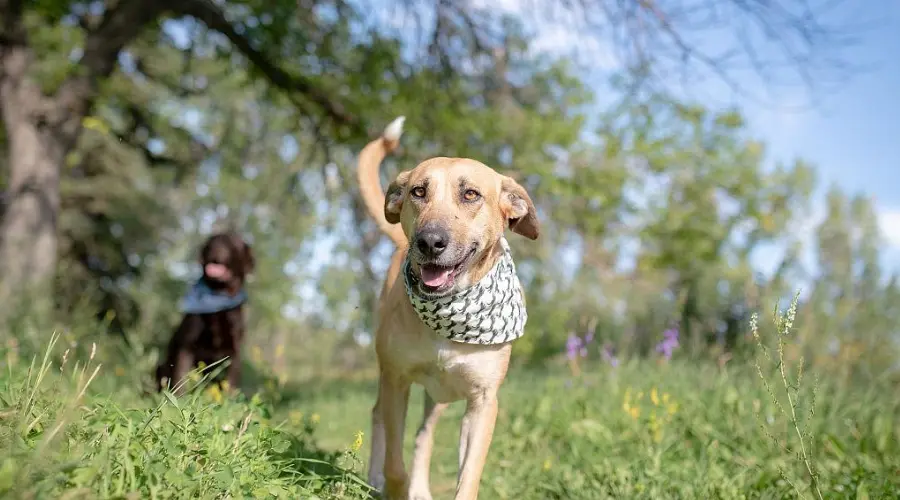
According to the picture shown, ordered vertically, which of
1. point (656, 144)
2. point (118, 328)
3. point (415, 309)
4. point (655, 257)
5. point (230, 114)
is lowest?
point (118, 328)

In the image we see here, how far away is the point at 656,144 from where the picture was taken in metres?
15.9

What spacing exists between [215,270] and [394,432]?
3.21 metres

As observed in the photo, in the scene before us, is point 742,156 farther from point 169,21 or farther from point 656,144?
point 169,21

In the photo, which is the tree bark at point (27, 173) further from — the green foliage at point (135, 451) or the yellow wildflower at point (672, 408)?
the yellow wildflower at point (672, 408)

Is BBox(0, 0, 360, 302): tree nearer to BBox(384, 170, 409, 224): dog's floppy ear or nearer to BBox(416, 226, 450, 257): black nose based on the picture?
BBox(384, 170, 409, 224): dog's floppy ear

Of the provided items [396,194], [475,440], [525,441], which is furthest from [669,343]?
[396,194]

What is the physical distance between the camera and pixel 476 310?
329cm

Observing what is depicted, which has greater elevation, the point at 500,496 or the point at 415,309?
the point at 415,309

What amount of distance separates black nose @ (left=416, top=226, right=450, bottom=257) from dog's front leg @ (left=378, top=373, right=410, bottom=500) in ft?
2.71

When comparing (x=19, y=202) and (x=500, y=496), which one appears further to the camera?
(x=19, y=202)

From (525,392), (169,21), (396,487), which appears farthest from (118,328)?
(396,487)

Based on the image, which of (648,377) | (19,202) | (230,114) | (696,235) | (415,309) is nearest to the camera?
(415,309)

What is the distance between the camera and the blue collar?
5.99 metres

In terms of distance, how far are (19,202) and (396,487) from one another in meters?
8.89
